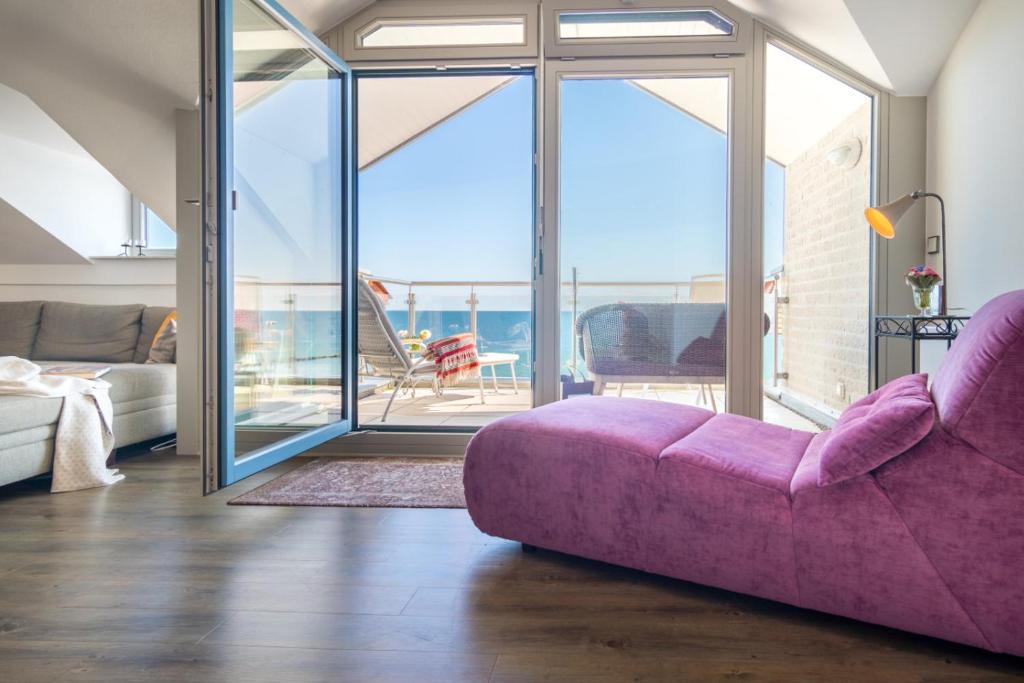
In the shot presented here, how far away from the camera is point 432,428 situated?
3.73 metres

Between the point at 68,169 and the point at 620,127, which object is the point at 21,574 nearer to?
the point at 620,127

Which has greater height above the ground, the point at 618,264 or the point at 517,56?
the point at 517,56

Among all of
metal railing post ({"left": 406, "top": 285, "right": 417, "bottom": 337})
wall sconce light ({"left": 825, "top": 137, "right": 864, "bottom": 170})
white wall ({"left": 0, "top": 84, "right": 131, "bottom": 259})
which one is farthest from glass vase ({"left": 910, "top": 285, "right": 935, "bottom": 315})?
white wall ({"left": 0, "top": 84, "right": 131, "bottom": 259})

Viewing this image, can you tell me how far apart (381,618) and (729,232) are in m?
2.65

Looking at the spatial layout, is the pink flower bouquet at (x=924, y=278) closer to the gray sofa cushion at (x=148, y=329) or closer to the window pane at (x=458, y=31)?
the window pane at (x=458, y=31)

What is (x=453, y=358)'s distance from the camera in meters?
4.92

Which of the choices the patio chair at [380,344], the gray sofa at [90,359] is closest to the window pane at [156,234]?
the gray sofa at [90,359]

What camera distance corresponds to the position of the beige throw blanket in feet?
9.47

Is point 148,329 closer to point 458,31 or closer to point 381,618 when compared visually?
point 458,31

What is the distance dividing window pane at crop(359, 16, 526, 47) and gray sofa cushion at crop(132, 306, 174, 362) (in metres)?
2.15

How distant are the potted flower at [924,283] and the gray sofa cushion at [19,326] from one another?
5.09m

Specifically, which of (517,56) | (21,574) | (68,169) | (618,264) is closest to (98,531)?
(21,574)

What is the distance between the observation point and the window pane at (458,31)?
357cm

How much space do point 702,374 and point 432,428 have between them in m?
1.53
